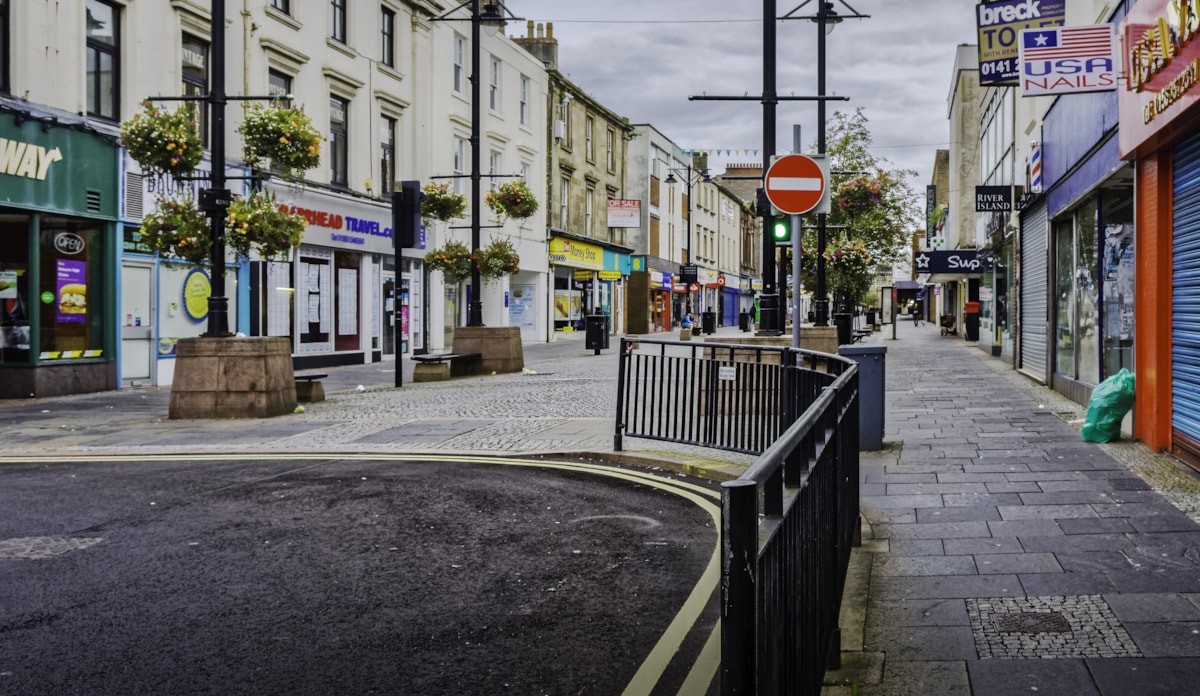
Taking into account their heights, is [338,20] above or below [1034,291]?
above

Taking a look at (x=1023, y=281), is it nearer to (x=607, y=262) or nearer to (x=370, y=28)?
(x=370, y=28)

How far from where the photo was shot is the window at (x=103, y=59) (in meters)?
16.9

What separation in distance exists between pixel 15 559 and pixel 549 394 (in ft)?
36.3

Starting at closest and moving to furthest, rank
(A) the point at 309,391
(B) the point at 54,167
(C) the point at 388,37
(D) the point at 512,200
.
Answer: (A) the point at 309,391, (B) the point at 54,167, (D) the point at 512,200, (C) the point at 388,37

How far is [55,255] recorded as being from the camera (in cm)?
1619

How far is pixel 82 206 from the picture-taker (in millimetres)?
16328

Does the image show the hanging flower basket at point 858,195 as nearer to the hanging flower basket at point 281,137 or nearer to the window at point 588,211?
the window at point 588,211

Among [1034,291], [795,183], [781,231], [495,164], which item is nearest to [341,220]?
[495,164]

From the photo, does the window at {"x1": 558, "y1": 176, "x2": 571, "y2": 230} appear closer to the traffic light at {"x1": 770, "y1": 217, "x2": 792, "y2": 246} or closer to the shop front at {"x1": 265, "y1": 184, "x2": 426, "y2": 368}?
the shop front at {"x1": 265, "y1": 184, "x2": 426, "y2": 368}

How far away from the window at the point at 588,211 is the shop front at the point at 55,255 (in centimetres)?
2942

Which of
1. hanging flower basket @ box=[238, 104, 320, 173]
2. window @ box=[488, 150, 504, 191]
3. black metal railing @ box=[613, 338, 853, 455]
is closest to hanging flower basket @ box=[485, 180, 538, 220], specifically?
hanging flower basket @ box=[238, 104, 320, 173]

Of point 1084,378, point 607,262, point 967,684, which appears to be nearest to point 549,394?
point 1084,378

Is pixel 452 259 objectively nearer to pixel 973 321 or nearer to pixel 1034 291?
pixel 1034 291

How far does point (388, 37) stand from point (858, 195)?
13.3 meters
